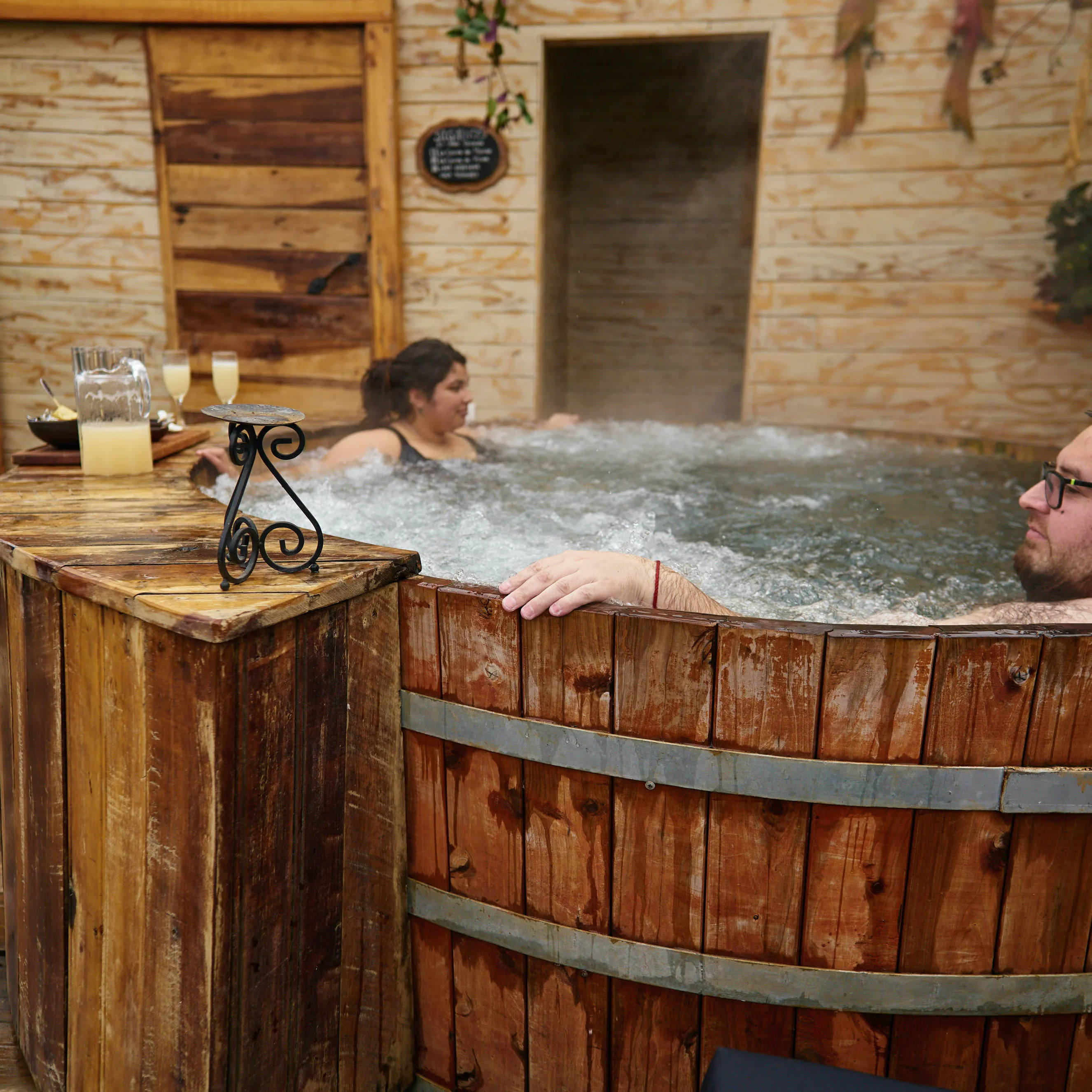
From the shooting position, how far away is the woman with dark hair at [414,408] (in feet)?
11.9

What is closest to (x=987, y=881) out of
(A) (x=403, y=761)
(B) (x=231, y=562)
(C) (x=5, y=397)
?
(A) (x=403, y=761)

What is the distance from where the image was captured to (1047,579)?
6.59 ft

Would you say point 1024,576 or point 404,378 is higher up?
point 404,378

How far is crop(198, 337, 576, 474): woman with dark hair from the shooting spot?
3.63 m

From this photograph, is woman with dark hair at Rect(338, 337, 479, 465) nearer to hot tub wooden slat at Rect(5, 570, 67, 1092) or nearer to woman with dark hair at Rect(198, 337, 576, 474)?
woman with dark hair at Rect(198, 337, 576, 474)

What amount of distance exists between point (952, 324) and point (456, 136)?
282 cm

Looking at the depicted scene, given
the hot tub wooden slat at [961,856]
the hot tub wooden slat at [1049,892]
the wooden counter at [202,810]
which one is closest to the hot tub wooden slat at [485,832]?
the wooden counter at [202,810]

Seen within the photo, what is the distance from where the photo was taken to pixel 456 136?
5.04m

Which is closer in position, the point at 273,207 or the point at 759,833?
the point at 759,833

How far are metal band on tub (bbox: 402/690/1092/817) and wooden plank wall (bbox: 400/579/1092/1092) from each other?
0.07 feet

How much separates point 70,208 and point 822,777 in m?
5.67

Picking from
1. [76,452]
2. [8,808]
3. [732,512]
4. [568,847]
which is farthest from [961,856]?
[76,452]

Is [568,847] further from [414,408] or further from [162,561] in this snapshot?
[414,408]

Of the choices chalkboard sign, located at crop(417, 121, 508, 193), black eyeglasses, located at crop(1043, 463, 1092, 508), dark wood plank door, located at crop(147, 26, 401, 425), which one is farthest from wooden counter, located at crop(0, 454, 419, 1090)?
chalkboard sign, located at crop(417, 121, 508, 193)
